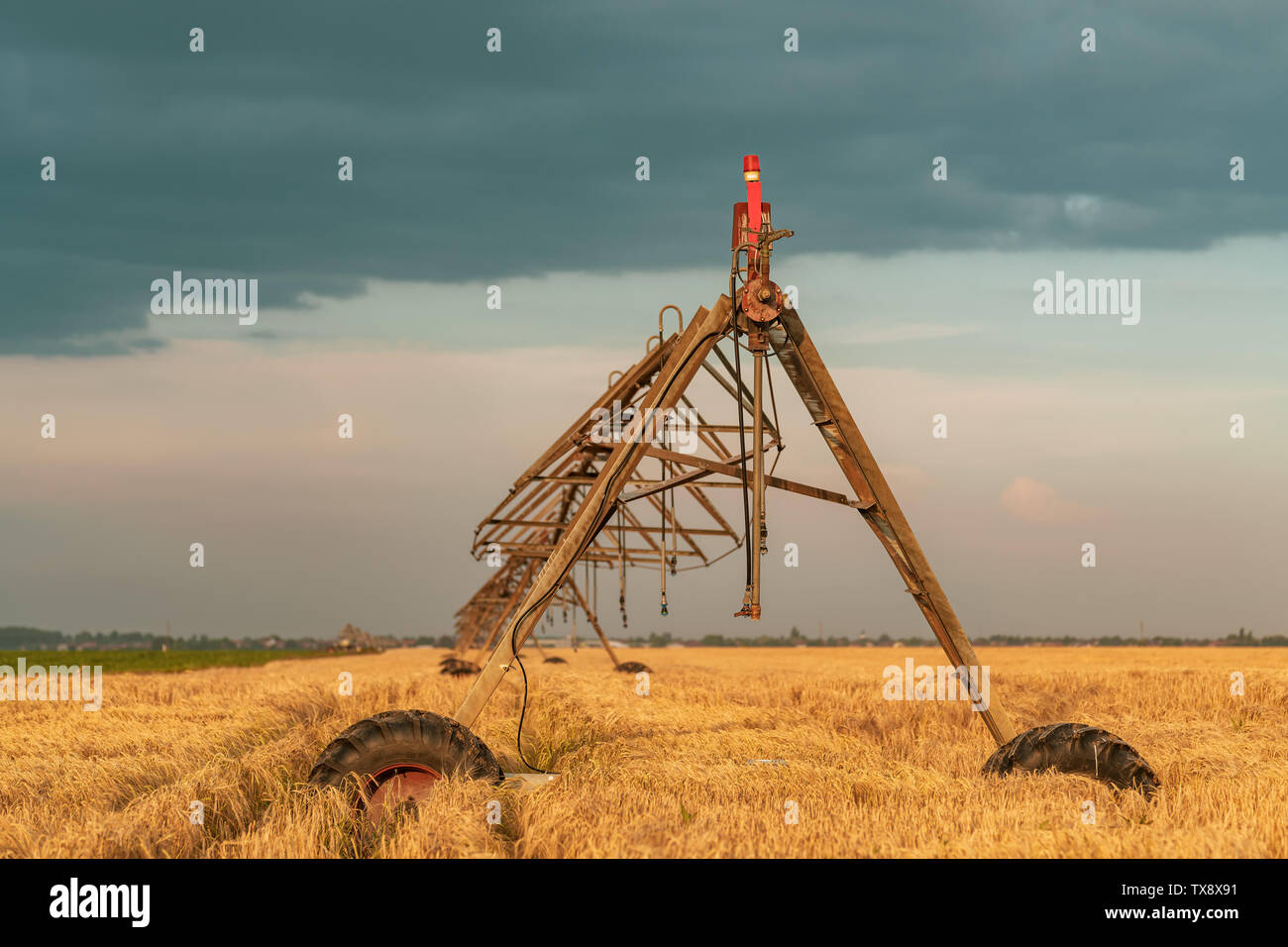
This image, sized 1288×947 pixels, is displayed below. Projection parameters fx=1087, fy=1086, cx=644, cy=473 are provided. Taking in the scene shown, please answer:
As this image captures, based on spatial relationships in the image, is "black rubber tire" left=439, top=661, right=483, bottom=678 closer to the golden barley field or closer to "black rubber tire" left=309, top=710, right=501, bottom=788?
the golden barley field

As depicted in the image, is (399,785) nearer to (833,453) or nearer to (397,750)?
(397,750)

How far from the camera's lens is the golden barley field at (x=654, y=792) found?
7.83 meters

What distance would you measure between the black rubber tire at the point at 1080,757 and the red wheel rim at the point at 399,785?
5.33 m

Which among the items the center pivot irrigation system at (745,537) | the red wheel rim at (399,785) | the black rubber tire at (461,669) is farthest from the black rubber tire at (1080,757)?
the black rubber tire at (461,669)

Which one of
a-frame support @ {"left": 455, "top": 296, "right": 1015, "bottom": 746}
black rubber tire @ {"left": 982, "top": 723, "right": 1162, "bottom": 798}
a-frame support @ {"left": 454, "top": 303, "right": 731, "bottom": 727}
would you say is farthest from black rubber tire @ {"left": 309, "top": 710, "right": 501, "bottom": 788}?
black rubber tire @ {"left": 982, "top": 723, "right": 1162, "bottom": 798}

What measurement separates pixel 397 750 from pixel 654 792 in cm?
234

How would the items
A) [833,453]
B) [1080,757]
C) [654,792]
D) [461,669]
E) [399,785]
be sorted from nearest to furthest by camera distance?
[399,785]
[654,792]
[1080,757]
[833,453]
[461,669]

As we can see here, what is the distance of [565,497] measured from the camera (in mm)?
27203

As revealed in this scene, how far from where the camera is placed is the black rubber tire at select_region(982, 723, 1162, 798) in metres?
9.98

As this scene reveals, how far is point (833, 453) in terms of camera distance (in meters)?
11.6

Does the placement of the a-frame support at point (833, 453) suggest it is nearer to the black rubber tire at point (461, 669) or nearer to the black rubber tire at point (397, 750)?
the black rubber tire at point (397, 750)

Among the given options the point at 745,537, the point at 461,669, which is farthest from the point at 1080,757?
the point at 461,669
